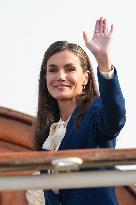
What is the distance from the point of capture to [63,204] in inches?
35.3

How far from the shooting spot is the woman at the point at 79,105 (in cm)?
84

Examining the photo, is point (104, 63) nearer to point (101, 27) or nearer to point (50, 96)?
point (101, 27)

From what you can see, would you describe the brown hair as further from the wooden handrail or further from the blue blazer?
the wooden handrail

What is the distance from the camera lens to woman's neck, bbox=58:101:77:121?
100 cm

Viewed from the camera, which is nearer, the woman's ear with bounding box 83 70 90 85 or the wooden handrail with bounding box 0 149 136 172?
the wooden handrail with bounding box 0 149 136 172

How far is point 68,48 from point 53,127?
6.9 inches

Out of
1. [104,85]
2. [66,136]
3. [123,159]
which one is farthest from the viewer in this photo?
[66,136]

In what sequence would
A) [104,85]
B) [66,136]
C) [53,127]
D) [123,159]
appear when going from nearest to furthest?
[123,159] < [104,85] < [66,136] < [53,127]

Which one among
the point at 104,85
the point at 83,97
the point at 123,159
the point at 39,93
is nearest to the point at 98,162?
the point at 123,159

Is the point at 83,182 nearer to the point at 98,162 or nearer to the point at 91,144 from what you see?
the point at 98,162

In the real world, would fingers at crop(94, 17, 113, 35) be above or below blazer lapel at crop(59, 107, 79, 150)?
above

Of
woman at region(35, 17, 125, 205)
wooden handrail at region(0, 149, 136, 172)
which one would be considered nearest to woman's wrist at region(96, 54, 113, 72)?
woman at region(35, 17, 125, 205)

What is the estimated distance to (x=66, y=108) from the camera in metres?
1.01

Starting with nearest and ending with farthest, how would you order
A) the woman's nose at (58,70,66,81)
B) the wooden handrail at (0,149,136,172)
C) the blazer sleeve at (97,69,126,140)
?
the wooden handrail at (0,149,136,172) → the blazer sleeve at (97,69,126,140) → the woman's nose at (58,70,66,81)
